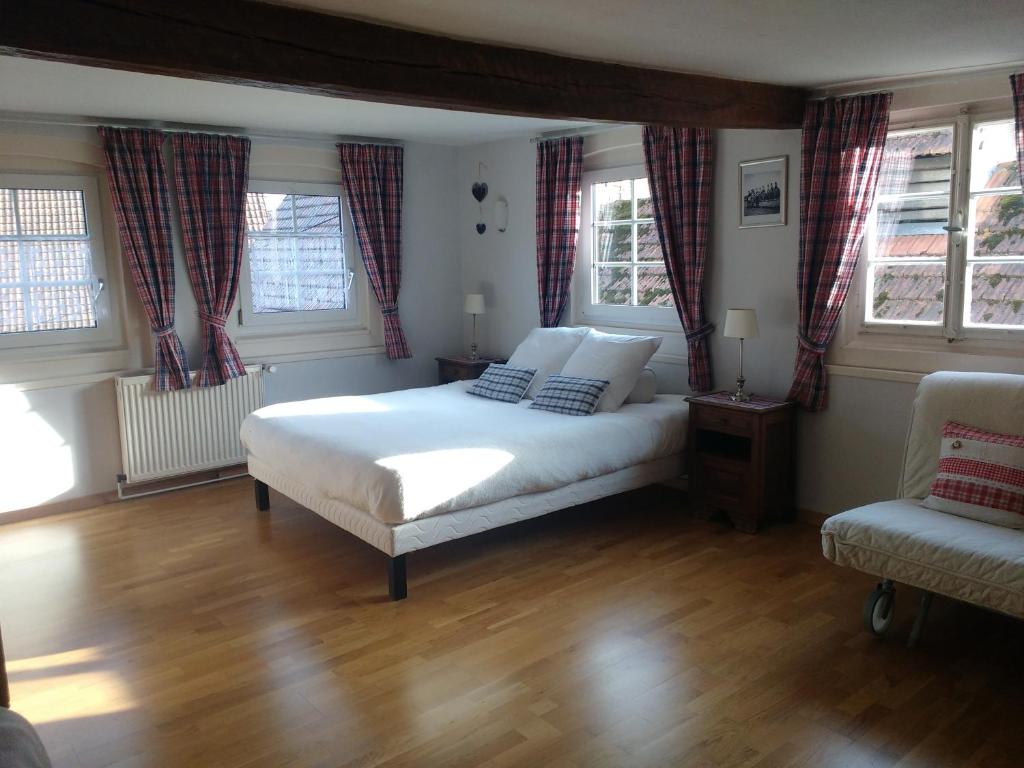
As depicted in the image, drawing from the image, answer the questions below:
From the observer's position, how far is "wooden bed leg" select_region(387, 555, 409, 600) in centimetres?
354

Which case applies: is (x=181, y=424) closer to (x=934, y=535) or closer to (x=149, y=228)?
(x=149, y=228)

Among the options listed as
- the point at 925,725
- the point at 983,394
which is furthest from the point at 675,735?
the point at 983,394

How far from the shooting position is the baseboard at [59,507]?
4707mm

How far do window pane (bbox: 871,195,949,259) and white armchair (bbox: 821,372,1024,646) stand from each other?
2.35ft

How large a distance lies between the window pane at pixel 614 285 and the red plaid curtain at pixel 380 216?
153 cm

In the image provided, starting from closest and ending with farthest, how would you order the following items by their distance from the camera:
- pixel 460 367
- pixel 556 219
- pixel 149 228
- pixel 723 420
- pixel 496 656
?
1. pixel 496 656
2. pixel 723 420
3. pixel 149 228
4. pixel 556 219
5. pixel 460 367

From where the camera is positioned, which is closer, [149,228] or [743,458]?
[743,458]

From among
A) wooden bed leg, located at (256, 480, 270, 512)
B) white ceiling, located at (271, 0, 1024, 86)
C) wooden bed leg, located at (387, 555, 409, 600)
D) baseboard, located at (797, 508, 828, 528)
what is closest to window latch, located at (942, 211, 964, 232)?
white ceiling, located at (271, 0, 1024, 86)

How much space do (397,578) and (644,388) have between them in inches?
76.5

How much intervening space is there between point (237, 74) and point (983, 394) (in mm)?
3064

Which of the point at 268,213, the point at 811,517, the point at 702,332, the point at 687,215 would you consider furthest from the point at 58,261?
the point at 811,517

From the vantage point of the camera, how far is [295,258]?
18.8ft

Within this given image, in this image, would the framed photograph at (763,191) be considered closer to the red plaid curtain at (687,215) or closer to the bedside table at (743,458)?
the red plaid curtain at (687,215)

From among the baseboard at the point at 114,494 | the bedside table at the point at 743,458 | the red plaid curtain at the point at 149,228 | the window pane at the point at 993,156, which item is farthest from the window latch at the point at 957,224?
the baseboard at the point at 114,494
